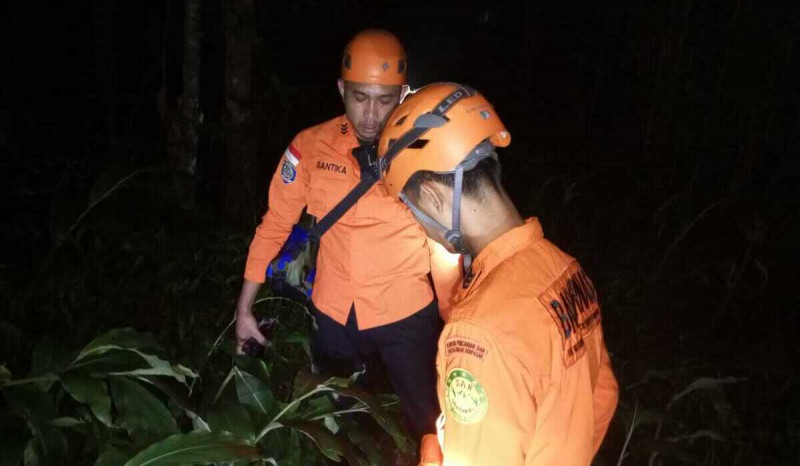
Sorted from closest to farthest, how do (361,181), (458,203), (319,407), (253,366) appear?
(458,203)
(253,366)
(319,407)
(361,181)

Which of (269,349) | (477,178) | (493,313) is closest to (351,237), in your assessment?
(477,178)

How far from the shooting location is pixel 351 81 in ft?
8.63

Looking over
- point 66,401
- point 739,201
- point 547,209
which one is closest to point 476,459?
point 66,401

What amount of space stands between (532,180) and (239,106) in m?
4.48

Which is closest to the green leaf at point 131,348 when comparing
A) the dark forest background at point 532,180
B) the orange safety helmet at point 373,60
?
the dark forest background at point 532,180

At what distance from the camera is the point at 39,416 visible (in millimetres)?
1407

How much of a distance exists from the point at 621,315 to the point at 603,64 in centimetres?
811

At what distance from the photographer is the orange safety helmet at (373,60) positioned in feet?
8.50

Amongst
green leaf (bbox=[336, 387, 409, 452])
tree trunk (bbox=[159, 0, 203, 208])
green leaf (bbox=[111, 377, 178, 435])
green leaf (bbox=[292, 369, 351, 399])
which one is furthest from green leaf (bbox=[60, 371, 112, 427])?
tree trunk (bbox=[159, 0, 203, 208])

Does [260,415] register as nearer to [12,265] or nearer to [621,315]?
[12,265]

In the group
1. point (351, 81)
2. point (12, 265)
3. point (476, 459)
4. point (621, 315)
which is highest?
point (351, 81)

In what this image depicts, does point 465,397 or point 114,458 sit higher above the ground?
point 465,397

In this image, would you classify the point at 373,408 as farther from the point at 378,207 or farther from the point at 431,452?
the point at 378,207

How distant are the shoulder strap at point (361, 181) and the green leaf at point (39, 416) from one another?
4.50ft
